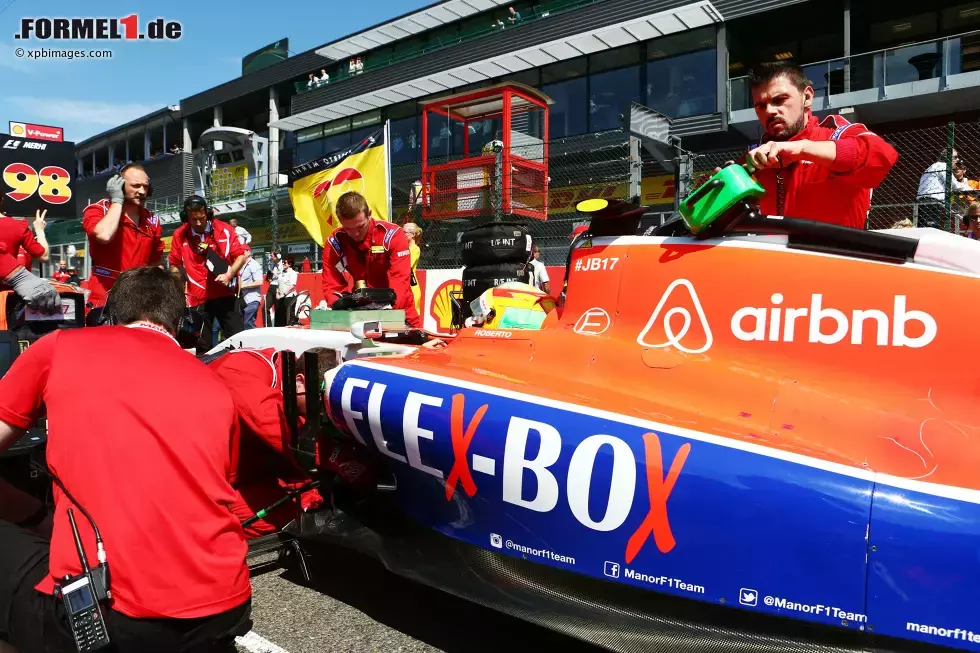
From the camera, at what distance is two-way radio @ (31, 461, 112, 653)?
1.48 m

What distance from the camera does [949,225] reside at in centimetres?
596

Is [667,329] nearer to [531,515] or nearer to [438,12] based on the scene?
[531,515]

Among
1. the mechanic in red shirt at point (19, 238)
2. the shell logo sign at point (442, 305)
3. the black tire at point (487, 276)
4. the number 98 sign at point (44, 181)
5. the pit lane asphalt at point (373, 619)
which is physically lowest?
the pit lane asphalt at point (373, 619)

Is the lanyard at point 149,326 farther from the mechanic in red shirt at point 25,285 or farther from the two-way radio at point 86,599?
the mechanic in red shirt at point 25,285

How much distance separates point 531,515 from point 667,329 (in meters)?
0.79

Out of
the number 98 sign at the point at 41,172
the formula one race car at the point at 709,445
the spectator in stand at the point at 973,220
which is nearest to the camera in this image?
the formula one race car at the point at 709,445

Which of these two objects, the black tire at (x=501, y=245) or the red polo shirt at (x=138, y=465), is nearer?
the red polo shirt at (x=138, y=465)

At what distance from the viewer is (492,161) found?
371 inches

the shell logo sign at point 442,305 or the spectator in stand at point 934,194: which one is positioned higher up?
the spectator in stand at point 934,194

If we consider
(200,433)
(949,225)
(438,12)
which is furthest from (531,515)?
(438,12)

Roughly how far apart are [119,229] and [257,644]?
326 cm

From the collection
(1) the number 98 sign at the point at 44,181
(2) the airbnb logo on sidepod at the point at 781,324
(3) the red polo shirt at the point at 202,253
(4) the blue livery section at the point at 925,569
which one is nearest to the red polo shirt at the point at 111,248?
(3) the red polo shirt at the point at 202,253

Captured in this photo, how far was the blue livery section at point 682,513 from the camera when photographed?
57.3 inches

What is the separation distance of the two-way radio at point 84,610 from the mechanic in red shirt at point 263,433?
92cm
